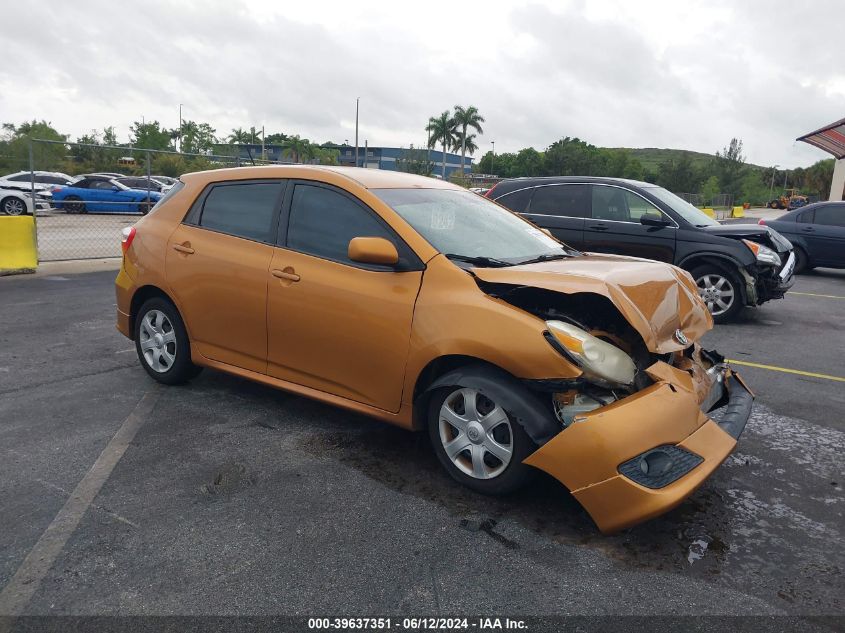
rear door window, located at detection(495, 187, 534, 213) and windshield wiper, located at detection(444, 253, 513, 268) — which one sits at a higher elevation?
rear door window, located at detection(495, 187, 534, 213)

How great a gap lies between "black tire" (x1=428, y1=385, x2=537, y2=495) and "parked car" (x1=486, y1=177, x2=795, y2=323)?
5792mm

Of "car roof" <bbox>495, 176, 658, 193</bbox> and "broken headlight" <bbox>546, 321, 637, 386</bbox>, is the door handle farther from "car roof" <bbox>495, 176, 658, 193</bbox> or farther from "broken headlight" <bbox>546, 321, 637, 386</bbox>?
"car roof" <bbox>495, 176, 658, 193</bbox>

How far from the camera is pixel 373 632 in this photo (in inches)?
90.7

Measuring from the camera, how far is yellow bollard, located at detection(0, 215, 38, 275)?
10188mm

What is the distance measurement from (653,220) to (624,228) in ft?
1.26

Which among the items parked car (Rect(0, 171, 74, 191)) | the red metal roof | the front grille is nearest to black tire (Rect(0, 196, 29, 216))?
parked car (Rect(0, 171, 74, 191))

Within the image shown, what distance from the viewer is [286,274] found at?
3.93 meters

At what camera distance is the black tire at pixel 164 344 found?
184 inches

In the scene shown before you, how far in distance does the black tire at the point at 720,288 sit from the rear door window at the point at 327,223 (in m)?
5.65

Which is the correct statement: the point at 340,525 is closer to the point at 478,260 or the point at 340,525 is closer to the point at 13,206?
the point at 478,260

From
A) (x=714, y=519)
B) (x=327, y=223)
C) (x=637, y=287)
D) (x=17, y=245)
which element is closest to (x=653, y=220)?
(x=637, y=287)

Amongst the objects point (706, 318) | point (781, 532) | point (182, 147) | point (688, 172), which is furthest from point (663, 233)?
point (182, 147)

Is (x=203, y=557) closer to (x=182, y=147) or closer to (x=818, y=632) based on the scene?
(x=818, y=632)

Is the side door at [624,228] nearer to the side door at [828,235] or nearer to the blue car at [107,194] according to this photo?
the side door at [828,235]
